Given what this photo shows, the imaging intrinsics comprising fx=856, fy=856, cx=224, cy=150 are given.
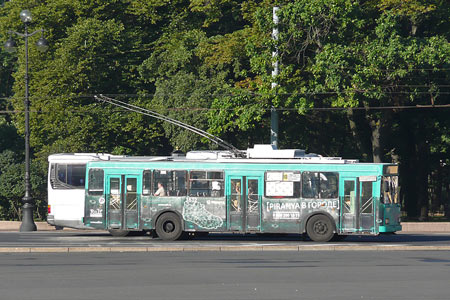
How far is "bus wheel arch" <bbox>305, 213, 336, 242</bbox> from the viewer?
85.5ft

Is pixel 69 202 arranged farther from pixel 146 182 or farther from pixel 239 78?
pixel 239 78

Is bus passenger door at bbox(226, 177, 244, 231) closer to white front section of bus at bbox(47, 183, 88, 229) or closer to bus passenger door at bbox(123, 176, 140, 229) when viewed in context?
bus passenger door at bbox(123, 176, 140, 229)

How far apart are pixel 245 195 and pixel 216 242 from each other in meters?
1.79

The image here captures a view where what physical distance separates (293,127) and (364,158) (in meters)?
3.90

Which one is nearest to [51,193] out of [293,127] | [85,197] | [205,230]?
[85,197]
